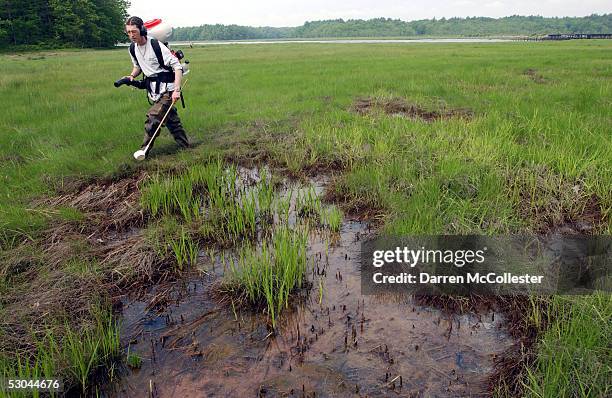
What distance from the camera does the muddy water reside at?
2670mm

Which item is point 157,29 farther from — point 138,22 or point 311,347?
point 311,347

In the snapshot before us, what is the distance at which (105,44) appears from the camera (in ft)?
186

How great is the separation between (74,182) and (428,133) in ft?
20.7

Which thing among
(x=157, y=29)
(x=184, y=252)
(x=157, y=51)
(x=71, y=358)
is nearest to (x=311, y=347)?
(x=71, y=358)

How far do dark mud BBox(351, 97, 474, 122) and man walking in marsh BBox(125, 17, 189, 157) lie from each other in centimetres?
471

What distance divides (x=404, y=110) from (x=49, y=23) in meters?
59.7

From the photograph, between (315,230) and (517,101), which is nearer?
(315,230)

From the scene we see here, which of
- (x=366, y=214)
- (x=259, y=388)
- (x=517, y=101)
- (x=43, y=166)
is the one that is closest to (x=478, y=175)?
(x=366, y=214)

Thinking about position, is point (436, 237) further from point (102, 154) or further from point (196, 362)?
point (102, 154)

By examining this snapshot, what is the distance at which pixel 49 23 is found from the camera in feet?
168

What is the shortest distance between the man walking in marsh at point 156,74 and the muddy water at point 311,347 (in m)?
4.02

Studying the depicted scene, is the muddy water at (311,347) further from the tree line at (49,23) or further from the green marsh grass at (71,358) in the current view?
the tree line at (49,23)

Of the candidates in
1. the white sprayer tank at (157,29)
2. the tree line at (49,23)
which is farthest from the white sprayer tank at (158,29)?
the tree line at (49,23)

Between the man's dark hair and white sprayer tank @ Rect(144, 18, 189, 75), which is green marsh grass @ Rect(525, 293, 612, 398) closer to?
white sprayer tank @ Rect(144, 18, 189, 75)
